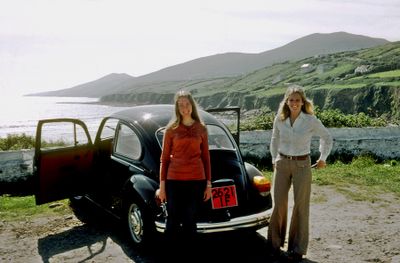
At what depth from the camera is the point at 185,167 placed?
168 inches

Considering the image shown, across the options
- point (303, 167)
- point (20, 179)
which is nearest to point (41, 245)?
point (303, 167)

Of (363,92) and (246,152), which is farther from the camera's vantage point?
(363,92)

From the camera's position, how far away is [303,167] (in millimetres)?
4727

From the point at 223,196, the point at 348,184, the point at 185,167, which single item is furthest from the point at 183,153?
the point at 348,184

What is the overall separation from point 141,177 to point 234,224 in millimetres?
1385

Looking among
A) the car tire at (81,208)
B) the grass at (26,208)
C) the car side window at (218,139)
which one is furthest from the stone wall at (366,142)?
the grass at (26,208)

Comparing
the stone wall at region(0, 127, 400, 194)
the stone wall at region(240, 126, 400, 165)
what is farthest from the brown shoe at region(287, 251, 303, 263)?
the stone wall at region(240, 126, 400, 165)

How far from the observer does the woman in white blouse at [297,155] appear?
4.73 meters

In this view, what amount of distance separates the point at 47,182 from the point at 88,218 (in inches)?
40.5

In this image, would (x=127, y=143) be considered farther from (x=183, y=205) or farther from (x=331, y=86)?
(x=331, y=86)

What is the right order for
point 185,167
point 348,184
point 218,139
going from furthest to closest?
point 348,184 → point 218,139 → point 185,167

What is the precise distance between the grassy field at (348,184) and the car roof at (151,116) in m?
2.43

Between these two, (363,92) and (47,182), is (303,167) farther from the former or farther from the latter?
(363,92)

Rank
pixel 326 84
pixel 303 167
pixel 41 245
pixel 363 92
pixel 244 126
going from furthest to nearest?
1. pixel 326 84
2. pixel 363 92
3. pixel 244 126
4. pixel 41 245
5. pixel 303 167
